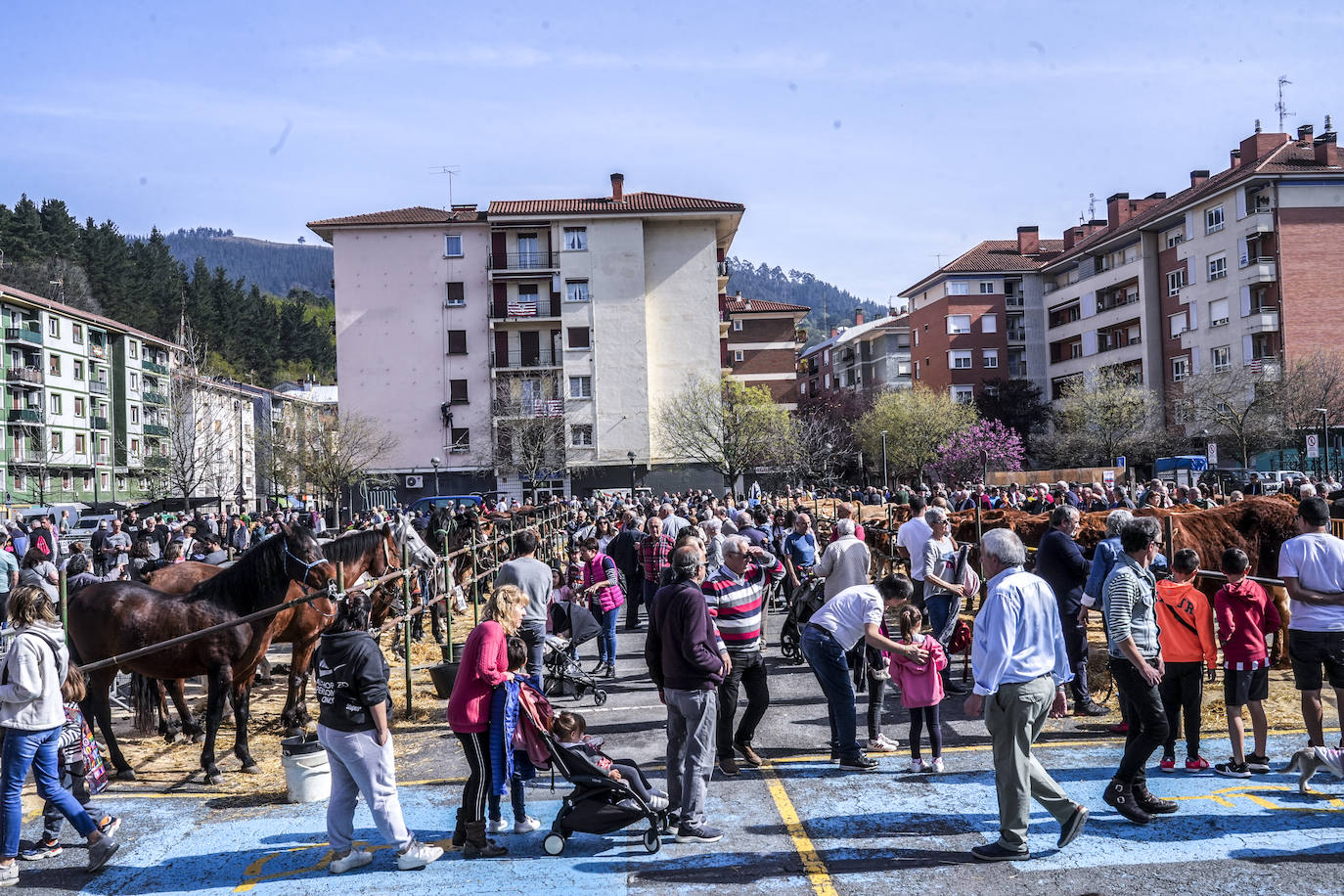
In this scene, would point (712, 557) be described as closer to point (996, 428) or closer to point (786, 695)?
point (786, 695)

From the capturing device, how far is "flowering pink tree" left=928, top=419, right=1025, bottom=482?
5706cm

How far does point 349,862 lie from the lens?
618cm

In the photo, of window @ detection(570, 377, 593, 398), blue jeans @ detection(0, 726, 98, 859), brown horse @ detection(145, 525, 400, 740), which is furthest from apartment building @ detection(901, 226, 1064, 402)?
blue jeans @ detection(0, 726, 98, 859)

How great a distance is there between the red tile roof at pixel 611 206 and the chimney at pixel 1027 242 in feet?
92.1

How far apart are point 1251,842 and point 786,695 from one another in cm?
522

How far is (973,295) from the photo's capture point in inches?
2825

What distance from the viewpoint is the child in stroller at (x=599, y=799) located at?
6.25 meters

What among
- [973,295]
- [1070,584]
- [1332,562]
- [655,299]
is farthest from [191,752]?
[973,295]

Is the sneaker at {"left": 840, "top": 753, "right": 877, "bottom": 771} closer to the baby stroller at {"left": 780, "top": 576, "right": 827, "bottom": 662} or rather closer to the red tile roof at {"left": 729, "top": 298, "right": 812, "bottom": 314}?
the baby stroller at {"left": 780, "top": 576, "right": 827, "bottom": 662}

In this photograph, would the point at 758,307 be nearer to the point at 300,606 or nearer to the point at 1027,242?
the point at 1027,242

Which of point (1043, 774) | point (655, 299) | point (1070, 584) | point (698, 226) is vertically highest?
point (698, 226)

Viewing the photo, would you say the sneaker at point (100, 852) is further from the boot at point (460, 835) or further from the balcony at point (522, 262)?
the balcony at point (522, 262)

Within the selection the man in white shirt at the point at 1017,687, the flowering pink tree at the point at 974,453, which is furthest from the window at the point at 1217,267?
the man in white shirt at the point at 1017,687

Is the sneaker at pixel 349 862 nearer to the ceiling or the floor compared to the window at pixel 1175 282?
nearer to the floor
